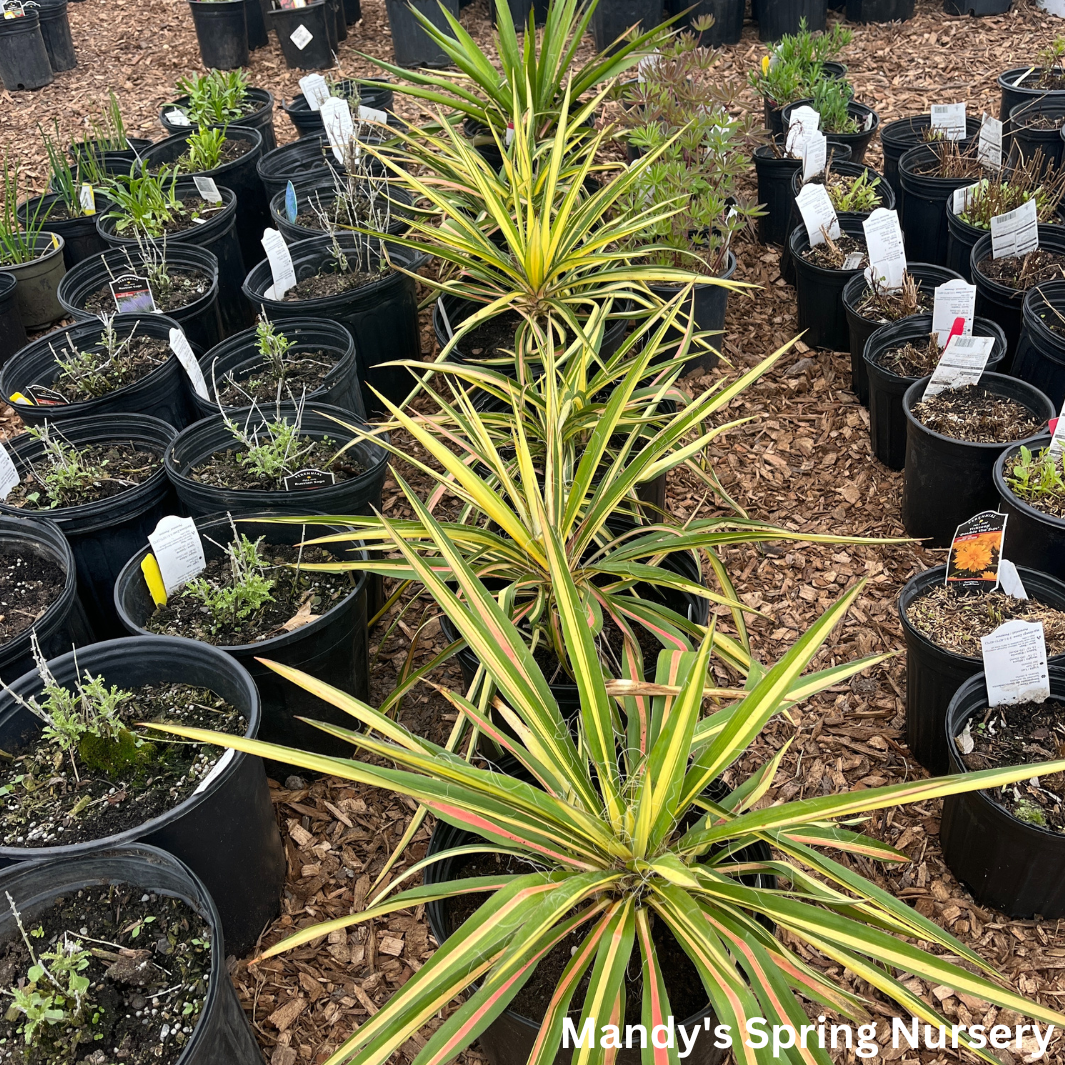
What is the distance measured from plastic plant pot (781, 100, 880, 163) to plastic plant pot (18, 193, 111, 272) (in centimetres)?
276

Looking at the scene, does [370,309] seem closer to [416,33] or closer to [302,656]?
[302,656]

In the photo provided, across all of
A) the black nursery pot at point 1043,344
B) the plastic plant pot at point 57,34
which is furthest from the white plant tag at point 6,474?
the plastic plant pot at point 57,34

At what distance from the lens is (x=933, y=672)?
174 cm

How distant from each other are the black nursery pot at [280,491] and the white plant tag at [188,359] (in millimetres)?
124

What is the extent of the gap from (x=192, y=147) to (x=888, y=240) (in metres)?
2.59

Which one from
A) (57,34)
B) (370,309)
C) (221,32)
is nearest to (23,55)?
(57,34)

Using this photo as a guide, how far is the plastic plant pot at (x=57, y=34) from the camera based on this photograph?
5.22 m

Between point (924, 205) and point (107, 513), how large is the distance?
2827 millimetres

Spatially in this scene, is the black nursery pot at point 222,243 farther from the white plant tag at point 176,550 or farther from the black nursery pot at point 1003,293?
the black nursery pot at point 1003,293

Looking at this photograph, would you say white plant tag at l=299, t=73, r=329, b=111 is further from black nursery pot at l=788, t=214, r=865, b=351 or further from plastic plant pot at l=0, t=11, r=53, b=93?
plastic plant pot at l=0, t=11, r=53, b=93

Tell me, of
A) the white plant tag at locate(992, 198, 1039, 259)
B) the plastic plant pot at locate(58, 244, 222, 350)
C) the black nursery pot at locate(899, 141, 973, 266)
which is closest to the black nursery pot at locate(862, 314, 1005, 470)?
the white plant tag at locate(992, 198, 1039, 259)

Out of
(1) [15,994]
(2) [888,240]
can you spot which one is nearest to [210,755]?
(1) [15,994]

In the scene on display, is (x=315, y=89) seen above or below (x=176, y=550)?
above

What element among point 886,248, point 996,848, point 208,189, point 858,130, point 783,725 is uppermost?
point 208,189
